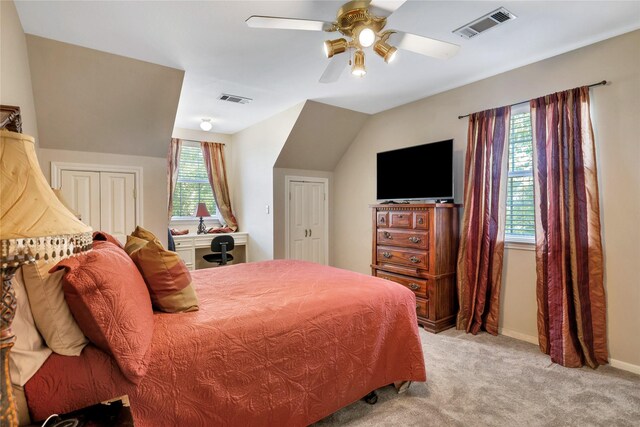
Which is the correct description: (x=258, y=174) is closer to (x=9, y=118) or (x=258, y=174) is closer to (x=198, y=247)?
(x=198, y=247)

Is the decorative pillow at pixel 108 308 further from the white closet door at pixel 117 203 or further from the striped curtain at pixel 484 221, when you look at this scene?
the striped curtain at pixel 484 221

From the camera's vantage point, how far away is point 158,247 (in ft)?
5.72

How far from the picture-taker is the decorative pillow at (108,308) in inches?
44.0

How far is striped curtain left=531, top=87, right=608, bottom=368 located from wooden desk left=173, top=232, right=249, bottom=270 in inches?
A: 167

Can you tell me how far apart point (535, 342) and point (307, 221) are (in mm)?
3339

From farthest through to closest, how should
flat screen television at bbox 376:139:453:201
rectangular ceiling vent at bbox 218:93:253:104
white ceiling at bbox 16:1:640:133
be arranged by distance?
rectangular ceiling vent at bbox 218:93:253:104 < flat screen television at bbox 376:139:453:201 < white ceiling at bbox 16:1:640:133

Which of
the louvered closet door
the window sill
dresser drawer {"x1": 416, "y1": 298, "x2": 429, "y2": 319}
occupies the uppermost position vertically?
the louvered closet door

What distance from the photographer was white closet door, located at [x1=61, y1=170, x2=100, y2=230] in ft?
11.8

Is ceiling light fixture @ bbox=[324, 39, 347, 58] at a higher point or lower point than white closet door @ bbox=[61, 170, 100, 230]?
higher

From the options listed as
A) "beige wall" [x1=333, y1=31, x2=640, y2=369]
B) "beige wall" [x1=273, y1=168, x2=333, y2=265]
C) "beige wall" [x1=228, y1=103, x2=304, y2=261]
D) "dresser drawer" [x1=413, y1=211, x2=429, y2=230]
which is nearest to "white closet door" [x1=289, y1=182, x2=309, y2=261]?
"beige wall" [x1=273, y1=168, x2=333, y2=265]

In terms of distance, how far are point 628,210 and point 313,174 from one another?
12.5 feet

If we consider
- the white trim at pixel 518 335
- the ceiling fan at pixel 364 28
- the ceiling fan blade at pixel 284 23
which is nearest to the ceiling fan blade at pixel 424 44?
the ceiling fan at pixel 364 28

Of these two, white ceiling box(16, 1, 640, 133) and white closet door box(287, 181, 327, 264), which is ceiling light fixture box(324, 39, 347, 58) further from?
white closet door box(287, 181, 327, 264)

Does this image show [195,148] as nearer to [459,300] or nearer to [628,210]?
[459,300]
